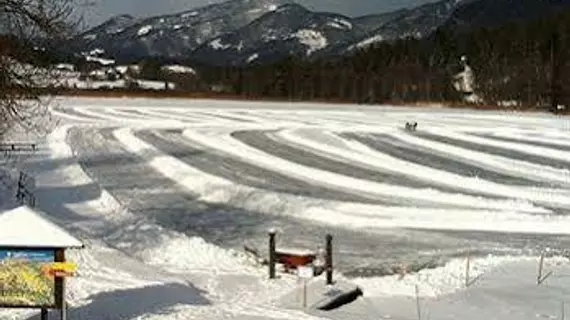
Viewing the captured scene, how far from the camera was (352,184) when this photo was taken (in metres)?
27.1

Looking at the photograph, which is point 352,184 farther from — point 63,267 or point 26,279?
point 63,267

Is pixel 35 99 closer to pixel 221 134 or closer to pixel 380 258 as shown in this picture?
pixel 380 258

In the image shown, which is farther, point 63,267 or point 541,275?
point 541,275

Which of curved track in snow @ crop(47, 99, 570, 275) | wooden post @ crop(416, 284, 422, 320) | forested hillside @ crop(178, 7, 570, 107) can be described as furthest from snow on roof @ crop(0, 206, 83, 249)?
forested hillside @ crop(178, 7, 570, 107)

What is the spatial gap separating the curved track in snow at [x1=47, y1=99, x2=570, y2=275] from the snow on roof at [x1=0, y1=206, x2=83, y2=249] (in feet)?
29.6

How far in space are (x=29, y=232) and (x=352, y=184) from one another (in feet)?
60.3

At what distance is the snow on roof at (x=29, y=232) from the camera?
913 cm

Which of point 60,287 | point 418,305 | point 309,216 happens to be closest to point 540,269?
point 418,305

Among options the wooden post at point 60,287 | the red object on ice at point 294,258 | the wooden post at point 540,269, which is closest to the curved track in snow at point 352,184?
the wooden post at point 540,269

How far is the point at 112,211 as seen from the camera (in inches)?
923

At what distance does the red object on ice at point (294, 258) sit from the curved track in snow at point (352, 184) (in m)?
1.23

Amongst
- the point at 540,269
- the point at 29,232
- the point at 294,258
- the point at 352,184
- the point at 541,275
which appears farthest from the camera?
the point at 352,184

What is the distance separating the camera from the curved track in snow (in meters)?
20.5

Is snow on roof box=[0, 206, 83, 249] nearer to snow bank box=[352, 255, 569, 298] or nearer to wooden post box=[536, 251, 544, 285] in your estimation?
snow bank box=[352, 255, 569, 298]
